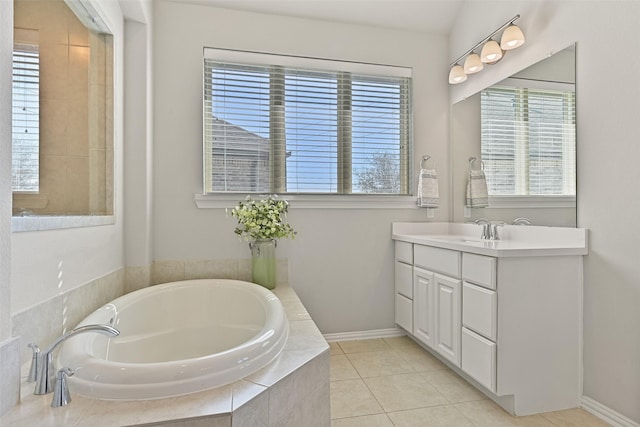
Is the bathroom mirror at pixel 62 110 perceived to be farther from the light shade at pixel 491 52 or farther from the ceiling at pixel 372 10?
the light shade at pixel 491 52

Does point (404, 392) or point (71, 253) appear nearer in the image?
point (71, 253)

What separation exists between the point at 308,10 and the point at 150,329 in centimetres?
243

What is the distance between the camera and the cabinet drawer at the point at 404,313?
Result: 2.69 m

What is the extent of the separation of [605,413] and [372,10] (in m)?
2.90

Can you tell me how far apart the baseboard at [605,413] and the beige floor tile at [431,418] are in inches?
24.7

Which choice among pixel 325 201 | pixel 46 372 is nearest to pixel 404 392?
pixel 325 201

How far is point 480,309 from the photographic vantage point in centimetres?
189

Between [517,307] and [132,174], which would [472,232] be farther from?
[132,174]

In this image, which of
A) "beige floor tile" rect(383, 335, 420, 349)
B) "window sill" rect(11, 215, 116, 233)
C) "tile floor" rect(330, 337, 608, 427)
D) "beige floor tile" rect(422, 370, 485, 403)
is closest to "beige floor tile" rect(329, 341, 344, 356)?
"tile floor" rect(330, 337, 608, 427)

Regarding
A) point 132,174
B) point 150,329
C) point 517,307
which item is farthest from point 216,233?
point 517,307

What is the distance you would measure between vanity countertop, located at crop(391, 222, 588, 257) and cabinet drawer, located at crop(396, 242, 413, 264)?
0.04 meters

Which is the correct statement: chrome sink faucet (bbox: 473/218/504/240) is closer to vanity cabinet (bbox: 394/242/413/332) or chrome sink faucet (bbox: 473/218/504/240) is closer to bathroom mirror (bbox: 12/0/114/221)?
vanity cabinet (bbox: 394/242/413/332)

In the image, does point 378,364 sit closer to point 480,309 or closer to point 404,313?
point 404,313

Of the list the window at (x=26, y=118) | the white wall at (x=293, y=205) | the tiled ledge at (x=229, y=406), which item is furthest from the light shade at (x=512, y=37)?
the window at (x=26, y=118)
